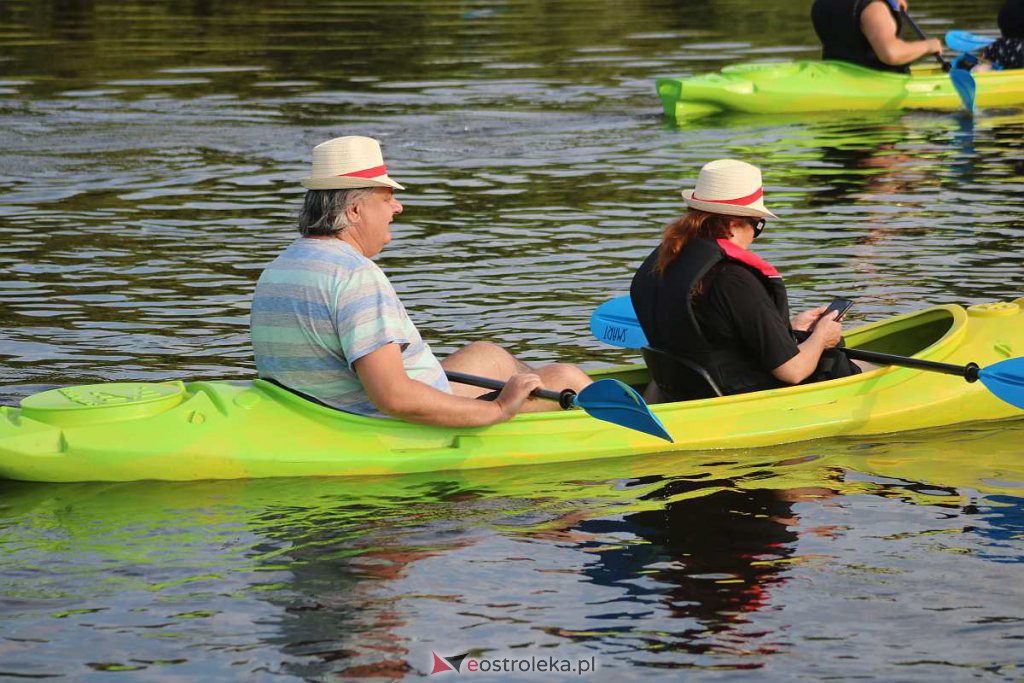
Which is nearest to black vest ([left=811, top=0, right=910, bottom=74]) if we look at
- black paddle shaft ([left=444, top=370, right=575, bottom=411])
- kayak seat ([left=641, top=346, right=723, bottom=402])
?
kayak seat ([left=641, top=346, right=723, bottom=402])

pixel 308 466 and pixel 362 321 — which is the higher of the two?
pixel 362 321

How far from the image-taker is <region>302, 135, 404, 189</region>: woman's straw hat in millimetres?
6426

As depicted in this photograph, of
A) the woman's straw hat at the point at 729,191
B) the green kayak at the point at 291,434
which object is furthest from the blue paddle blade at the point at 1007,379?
the woman's straw hat at the point at 729,191

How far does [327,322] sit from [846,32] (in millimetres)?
10734

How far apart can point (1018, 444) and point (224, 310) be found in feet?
15.2

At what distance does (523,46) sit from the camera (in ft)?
74.8

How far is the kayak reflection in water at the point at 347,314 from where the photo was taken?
21.2 ft

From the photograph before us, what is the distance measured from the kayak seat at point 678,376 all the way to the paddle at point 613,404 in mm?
332

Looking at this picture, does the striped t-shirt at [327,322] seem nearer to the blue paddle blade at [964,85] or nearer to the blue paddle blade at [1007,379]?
the blue paddle blade at [1007,379]

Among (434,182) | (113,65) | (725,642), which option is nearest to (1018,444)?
(725,642)

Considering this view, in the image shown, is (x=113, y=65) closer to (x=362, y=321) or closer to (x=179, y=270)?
(x=179, y=270)

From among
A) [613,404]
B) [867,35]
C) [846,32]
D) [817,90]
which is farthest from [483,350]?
[817,90]

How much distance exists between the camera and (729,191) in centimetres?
689

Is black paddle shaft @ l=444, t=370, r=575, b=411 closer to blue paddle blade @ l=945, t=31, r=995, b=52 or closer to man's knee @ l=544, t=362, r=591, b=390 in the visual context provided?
man's knee @ l=544, t=362, r=591, b=390
